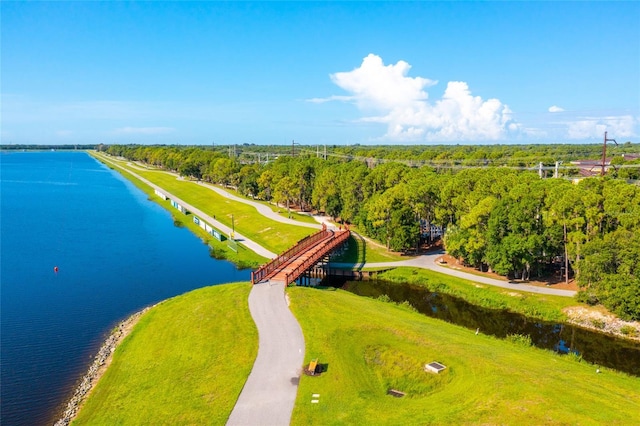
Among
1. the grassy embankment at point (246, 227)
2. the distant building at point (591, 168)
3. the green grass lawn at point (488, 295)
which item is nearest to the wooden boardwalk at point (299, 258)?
the grassy embankment at point (246, 227)

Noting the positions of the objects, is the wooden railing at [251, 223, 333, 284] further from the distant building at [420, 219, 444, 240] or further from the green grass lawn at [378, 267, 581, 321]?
the distant building at [420, 219, 444, 240]

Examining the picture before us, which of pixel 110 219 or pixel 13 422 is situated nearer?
pixel 13 422

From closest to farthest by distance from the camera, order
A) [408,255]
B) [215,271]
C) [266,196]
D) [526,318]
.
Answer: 1. [526,318]
2. [215,271]
3. [408,255]
4. [266,196]

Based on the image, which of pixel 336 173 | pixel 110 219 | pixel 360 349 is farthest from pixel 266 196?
pixel 360 349

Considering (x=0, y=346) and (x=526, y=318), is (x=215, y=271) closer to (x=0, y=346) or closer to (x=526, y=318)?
(x=0, y=346)

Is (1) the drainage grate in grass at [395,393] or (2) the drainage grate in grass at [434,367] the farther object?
(2) the drainage grate in grass at [434,367]

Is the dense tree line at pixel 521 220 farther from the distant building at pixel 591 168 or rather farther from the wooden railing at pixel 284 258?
the distant building at pixel 591 168

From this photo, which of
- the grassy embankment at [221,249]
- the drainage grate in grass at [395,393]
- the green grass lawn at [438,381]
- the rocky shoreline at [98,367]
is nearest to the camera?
the green grass lawn at [438,381]
